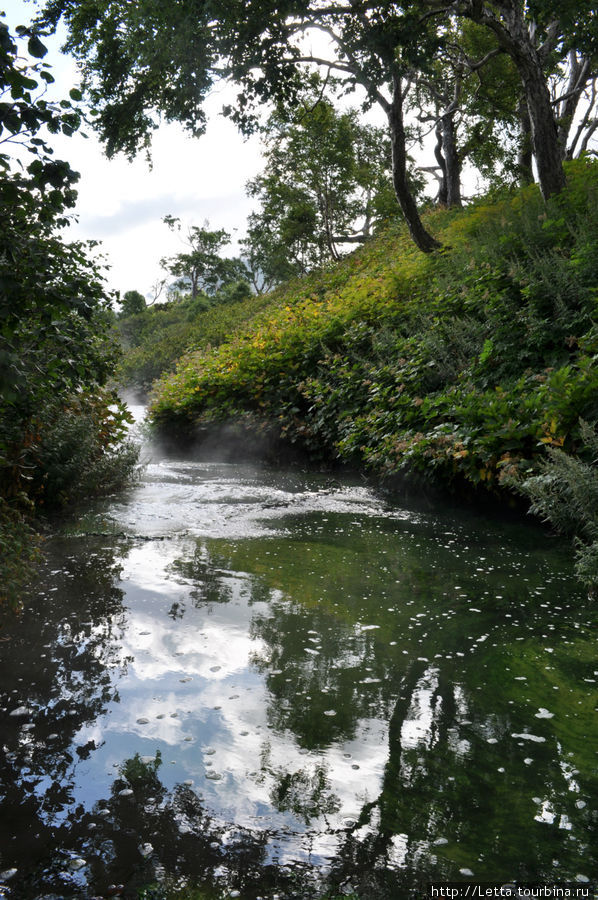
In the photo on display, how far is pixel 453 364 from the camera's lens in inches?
333

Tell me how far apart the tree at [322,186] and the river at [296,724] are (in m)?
22.4

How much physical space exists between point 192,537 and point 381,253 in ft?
51.1

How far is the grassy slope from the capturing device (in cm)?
658

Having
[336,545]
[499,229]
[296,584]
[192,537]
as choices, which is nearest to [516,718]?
[296,584]

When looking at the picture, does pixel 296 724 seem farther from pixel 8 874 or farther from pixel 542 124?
pixel 542 124

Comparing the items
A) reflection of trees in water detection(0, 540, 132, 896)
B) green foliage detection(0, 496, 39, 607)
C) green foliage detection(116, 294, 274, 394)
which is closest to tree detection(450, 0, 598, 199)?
reflection of trees in water detection(0, 540, 132, 896)

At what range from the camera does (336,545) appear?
6.17m

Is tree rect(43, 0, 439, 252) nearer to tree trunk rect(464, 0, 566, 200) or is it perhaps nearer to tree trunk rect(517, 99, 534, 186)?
tree trunk rect(464, 0, 566, 200)

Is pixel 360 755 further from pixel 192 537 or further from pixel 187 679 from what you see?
pixel 192 537

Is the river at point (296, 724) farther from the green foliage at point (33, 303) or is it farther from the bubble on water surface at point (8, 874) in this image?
the green foliage at point (33, 303)

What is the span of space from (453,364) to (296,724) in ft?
20.8

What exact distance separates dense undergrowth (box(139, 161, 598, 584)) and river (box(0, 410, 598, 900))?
144cm

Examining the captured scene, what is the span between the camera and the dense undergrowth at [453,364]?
6.51 m

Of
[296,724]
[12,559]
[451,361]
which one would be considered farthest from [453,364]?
[296,724]
